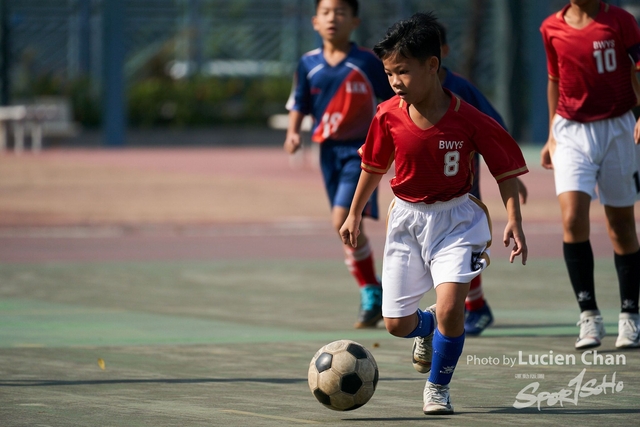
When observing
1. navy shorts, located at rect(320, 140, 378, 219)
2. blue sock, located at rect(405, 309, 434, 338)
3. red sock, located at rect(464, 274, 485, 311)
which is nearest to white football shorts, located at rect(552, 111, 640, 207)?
red sock, located at rect(464, 274, 485, 311)

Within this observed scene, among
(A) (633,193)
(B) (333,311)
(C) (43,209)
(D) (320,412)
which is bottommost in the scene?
(C) (43,209)

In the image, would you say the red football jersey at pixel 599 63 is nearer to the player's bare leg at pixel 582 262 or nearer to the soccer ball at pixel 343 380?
the player's bare leg at pixel 582 262

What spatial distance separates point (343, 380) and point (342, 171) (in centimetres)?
317

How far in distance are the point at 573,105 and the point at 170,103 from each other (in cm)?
3426

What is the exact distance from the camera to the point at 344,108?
27.8 ft

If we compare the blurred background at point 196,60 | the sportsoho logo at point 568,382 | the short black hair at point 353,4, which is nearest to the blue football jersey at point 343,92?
the short black hair at point 353,4

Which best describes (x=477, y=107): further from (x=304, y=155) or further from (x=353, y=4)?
(x=304, y=155)

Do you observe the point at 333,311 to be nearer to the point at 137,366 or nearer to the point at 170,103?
the point at 137,366

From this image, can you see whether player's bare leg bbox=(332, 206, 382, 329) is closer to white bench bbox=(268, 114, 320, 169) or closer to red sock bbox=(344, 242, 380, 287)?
red sock bbox=(344, 242, 380, 287)

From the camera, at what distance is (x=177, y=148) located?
36969 mm

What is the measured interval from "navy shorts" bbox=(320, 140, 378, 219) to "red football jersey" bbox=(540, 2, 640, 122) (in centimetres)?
167

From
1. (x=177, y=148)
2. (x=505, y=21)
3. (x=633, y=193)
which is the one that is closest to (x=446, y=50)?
(x=633, y=193)

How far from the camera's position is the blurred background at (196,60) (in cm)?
3350

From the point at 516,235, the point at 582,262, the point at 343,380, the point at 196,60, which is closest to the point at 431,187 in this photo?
the point at 516,235
